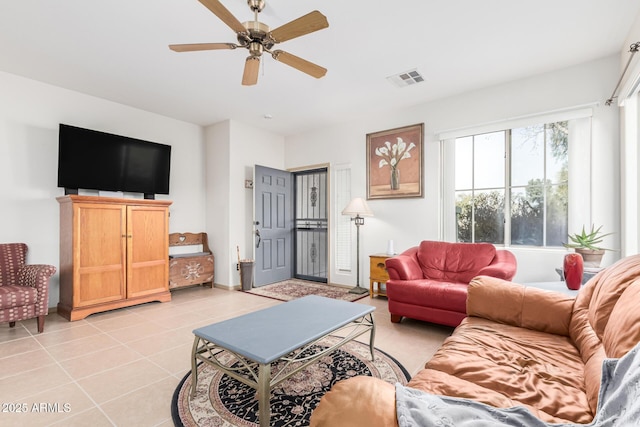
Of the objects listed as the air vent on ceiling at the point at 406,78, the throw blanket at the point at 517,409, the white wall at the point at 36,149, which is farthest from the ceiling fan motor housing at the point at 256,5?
the white wall at the point at 36,149

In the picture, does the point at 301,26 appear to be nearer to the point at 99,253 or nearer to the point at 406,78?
the point at 406,78

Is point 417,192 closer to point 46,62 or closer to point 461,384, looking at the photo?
point 461,384

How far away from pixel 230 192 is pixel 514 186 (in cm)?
398

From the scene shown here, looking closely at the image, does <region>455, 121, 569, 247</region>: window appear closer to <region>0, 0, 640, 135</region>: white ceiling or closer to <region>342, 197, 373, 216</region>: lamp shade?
<region>0, 0, 640, 135</region>: white ceiling

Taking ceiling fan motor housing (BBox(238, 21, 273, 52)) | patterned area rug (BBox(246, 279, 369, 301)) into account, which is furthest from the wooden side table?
ceiling fan motor housing (BBox(238, 21, 273, 52))

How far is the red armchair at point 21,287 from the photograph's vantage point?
110 inches

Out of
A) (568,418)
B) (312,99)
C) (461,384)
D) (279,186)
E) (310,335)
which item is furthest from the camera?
(279,186)

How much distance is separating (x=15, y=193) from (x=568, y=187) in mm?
6155

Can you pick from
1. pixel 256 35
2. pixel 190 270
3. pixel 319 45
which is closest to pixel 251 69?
pixel 256 35

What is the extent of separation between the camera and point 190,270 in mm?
4645

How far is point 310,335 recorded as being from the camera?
5.80 ft

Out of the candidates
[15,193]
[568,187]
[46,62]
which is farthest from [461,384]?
[15,193]

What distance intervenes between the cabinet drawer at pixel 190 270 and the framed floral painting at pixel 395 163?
2816mm

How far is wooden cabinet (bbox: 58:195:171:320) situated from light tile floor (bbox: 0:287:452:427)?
0.20m
